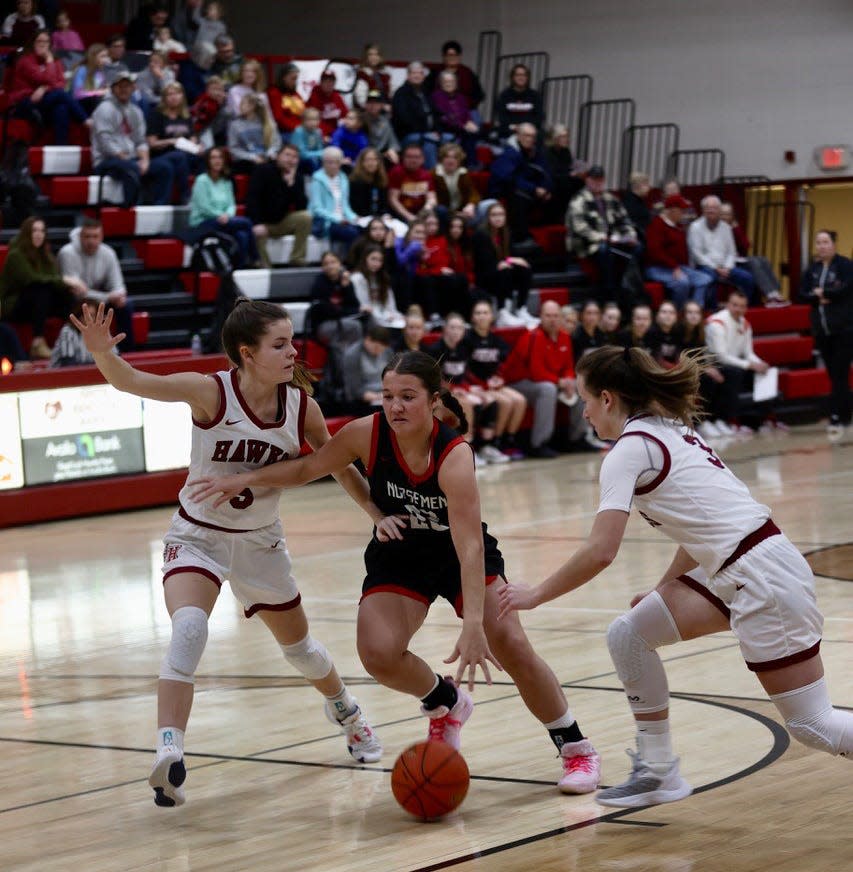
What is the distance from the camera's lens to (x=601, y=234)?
1766 centimetres

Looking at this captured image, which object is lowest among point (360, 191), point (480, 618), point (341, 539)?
point (341, 539)

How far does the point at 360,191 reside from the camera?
16.3m

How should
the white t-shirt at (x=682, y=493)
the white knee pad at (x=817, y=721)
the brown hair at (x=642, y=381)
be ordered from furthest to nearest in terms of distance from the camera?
the brown hair at (x=642, y=381), the white t-shirt at (x=682, y=493), the white knee pad at (x=817, y=721)

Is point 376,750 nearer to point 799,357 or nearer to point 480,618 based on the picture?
point 480,618

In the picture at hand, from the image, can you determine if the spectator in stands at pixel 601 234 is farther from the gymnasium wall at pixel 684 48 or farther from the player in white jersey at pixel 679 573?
the player in white jersey at pixel 679 573

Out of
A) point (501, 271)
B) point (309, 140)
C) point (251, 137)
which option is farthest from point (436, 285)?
point (251, 137)

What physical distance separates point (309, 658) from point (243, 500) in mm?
583

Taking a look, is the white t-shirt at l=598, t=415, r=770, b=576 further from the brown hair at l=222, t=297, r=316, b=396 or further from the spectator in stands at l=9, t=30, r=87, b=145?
the spectator in stands at l=9, t=30, r=87, b=145

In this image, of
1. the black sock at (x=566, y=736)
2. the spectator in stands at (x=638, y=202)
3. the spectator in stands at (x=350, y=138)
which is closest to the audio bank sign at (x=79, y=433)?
the spectator in stands at (x=350, y=138)

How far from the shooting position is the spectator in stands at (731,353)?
16.2 metres

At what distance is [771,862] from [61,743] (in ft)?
9.06

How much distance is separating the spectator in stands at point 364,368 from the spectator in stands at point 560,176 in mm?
5768

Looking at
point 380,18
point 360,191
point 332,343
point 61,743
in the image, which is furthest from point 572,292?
point 61,743

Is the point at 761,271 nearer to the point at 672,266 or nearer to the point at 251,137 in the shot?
the point at 672,266
